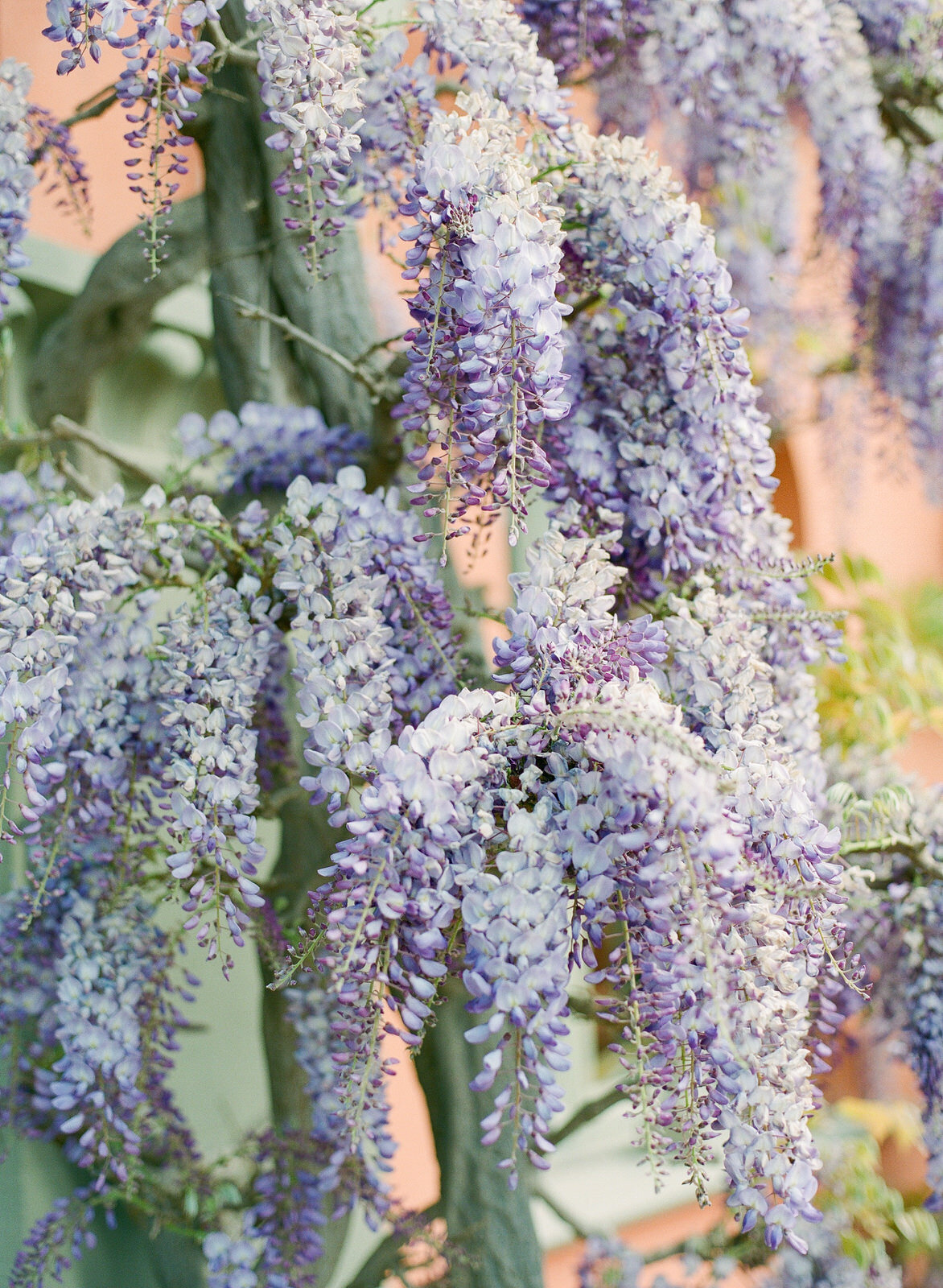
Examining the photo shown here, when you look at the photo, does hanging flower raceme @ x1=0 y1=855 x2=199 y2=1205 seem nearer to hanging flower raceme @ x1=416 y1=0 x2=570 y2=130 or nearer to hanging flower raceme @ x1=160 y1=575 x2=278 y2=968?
hanging flower raceme @ x1=160 y1=575 x2=278 y2=968

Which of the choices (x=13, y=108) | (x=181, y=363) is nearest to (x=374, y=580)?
Answer: (x=13, y=108)

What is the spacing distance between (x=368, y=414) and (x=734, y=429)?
492mm

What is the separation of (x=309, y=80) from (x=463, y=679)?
1.83 ft

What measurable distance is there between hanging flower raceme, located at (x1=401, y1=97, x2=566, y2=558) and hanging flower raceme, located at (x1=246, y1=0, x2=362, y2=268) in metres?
0.10

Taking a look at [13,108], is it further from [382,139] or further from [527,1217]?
[527,1217]

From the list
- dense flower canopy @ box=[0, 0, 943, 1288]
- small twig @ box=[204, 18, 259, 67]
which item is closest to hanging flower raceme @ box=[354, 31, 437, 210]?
dense flower canopy @ box=[0, 0, 943, 1288]

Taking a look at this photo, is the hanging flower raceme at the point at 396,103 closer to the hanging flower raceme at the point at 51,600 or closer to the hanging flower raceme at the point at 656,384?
the hanging flower raceme at the point at 656,384

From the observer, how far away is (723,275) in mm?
1009

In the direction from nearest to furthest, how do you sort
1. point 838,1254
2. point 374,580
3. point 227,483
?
point 374,580
point 227,483
point 838,1254

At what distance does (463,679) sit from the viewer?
1.14m

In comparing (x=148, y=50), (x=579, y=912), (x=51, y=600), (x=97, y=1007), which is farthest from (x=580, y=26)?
(x=97, y=1007)

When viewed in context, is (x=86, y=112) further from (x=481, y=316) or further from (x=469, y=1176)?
(x=469, y=1176)

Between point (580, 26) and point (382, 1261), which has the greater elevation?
point (580, 26)

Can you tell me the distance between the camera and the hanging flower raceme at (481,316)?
851 millimetres
